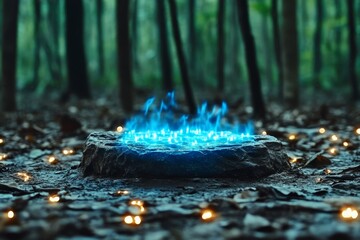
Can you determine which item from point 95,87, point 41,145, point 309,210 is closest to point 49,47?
point 95,87

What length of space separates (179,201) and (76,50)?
33.4 feet

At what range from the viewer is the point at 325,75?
21.4 meters

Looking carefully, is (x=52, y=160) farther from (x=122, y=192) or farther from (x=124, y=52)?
(x=124, y=52)

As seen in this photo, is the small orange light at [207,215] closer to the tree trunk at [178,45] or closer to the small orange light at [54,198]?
the small orange light at [54,198]

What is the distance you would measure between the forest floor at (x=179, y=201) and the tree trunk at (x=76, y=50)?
22.6ft

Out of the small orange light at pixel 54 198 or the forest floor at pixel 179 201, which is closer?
the forest floor at pixel 179 201

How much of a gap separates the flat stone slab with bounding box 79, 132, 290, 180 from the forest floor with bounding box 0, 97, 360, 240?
0.08 meters

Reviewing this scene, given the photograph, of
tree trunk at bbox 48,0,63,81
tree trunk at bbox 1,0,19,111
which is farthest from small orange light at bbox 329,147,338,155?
tree trunk at bbox 48,0,63,81

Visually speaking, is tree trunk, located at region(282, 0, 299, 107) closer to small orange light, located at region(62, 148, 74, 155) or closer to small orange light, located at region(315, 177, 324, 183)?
small orange light, located at region(62, 148, 74, 155)

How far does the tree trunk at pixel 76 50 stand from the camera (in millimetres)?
12867

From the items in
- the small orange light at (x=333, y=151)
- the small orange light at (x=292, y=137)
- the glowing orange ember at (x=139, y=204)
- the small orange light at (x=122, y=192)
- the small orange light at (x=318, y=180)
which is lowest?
the small orange light at (x=333, y=151)

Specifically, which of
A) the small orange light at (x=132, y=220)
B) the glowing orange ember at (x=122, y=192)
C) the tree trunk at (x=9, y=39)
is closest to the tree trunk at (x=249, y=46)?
the tree trunk at (x=9, y=39)

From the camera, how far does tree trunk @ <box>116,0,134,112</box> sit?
944 centimetres

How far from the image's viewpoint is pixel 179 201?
11.5ft
